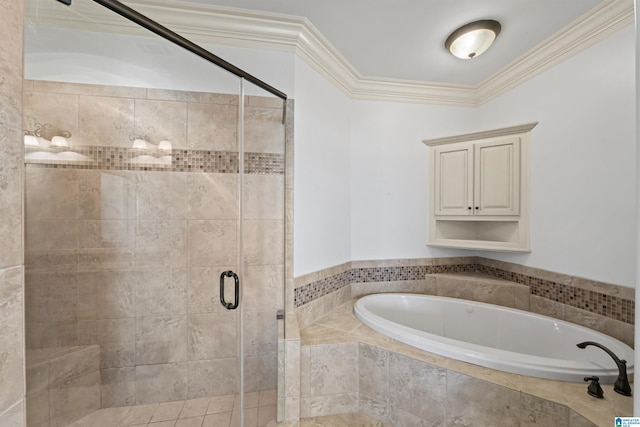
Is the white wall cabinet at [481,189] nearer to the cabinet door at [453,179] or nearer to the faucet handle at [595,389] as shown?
the cabinet door at [453,179]

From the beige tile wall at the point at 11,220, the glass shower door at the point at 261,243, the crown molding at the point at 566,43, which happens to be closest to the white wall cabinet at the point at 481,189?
the crown molding at the point at 566,43

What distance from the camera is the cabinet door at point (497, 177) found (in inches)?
80.5

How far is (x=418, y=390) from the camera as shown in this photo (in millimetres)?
1288

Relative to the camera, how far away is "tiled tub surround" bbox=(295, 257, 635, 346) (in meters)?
1.51

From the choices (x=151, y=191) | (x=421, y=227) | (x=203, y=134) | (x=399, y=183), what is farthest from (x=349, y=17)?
(x=421, y=227)

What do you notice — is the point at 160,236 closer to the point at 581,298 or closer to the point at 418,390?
the point at 418,390

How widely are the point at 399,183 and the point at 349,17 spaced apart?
1.42 meters

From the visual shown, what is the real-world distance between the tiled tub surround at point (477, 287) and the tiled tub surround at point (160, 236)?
429 millimetres

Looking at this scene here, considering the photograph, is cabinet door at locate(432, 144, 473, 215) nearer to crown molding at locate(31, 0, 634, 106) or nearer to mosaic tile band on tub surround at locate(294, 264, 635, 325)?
mosaic tile band on tub surround at locate(294, 264, 635, 325)

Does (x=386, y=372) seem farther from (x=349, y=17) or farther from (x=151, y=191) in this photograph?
(x=349, y=17)

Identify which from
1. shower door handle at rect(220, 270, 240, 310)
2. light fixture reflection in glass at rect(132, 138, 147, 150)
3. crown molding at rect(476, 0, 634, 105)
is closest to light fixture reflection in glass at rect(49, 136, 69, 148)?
light fixture reflection in glass at rect(132, 138, 147, 150)

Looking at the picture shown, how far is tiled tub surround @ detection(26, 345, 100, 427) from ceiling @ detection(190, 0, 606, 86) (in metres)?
1.97

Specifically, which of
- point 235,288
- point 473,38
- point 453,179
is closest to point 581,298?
point 453,179

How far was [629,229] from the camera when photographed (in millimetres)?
1443
